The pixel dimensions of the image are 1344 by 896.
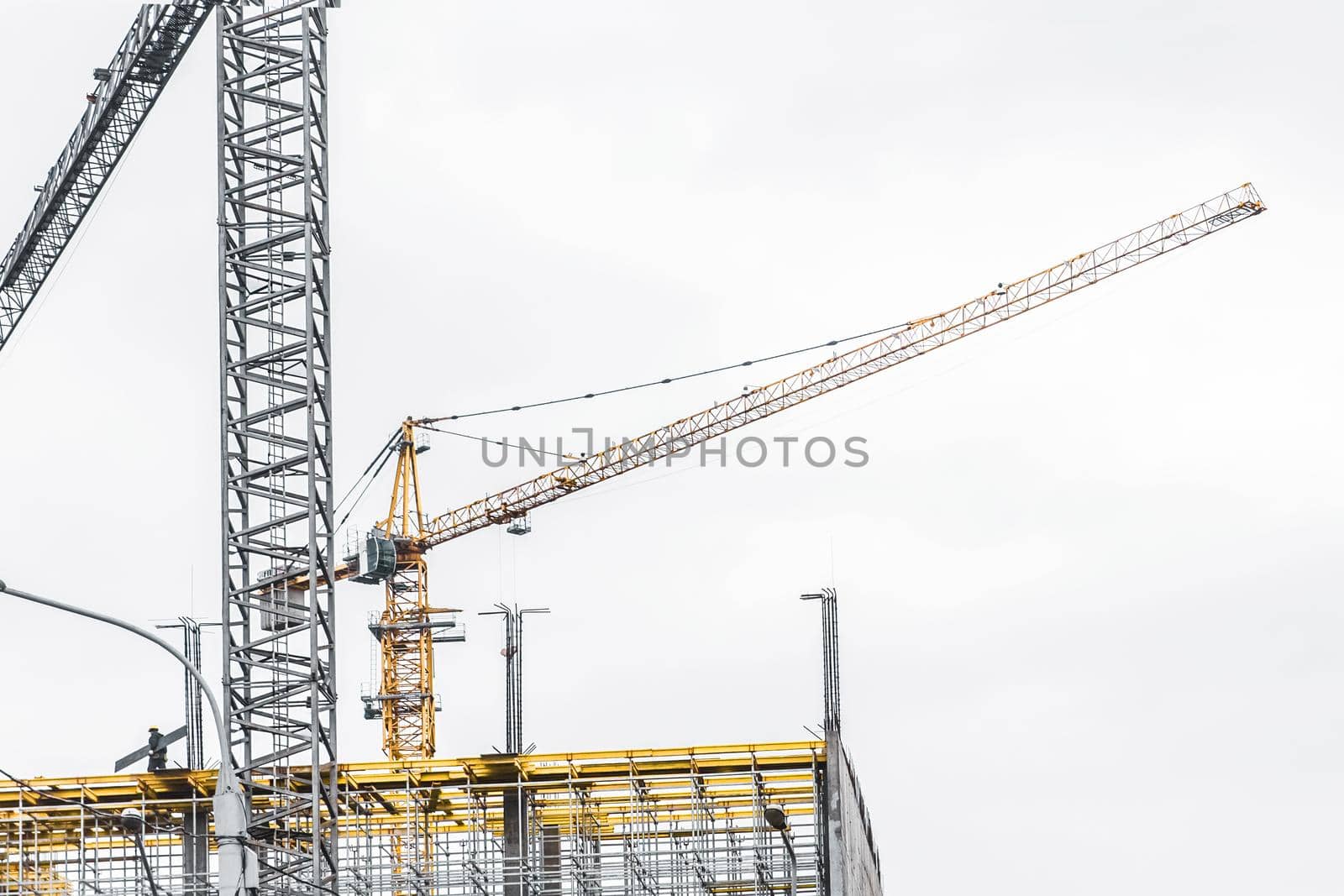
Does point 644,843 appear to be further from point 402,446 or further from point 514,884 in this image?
point 402,446

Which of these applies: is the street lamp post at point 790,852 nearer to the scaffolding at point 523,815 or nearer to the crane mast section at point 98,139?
the scaffolding at point 523,815

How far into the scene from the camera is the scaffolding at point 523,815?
5469cm

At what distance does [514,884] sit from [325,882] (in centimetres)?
677

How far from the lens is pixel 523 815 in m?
55.7

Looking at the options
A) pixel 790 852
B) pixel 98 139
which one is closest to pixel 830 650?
pixel 790 852

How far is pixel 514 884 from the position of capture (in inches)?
2226

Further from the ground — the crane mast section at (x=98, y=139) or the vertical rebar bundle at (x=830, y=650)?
the crane mast section at (x=98, y=139)

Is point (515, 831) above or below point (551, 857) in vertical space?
above

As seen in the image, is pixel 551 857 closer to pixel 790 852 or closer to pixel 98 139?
pixel 790 852

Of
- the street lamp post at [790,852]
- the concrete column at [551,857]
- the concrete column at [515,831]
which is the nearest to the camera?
the street lamp post at [790,852]

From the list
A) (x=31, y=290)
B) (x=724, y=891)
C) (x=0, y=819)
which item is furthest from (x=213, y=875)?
(x=31, y=290)

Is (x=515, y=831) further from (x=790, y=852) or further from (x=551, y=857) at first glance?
(x=790, y=852)

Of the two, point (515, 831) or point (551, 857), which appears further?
point (551, 857)

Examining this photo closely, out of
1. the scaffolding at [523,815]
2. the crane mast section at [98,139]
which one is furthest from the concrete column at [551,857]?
the crane mast section at [98,139]
